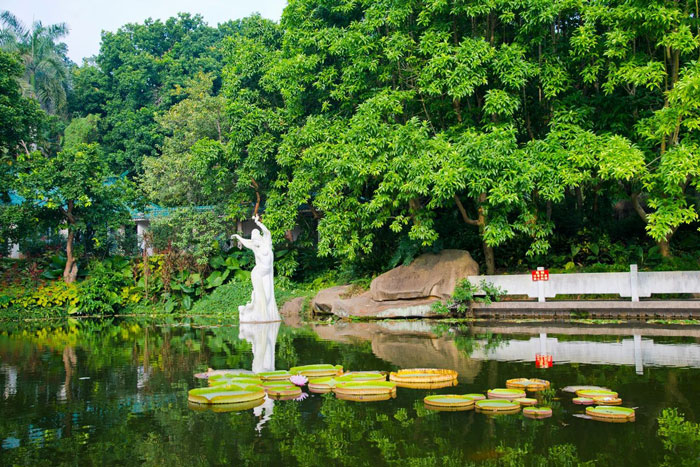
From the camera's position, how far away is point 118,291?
932 inches

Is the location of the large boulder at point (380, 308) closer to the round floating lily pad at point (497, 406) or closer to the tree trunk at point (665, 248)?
the tree trunk at point (665, 248)

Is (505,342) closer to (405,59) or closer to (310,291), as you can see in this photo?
(405,59)

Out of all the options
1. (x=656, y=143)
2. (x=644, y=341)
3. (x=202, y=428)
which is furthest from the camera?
(x=656, y=143)

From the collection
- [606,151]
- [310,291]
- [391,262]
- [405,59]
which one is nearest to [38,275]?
[310,291]

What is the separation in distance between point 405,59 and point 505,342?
9546 millimetres

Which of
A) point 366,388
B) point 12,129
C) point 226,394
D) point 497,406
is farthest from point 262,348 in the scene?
point 12,129

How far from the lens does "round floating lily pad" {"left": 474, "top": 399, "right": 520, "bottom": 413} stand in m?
5.67

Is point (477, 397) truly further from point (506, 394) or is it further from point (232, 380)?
point (232, 380)

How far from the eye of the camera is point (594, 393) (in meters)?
5.96

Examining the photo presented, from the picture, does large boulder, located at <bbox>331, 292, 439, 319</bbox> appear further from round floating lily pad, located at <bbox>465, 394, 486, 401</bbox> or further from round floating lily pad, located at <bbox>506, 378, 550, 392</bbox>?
round floating lily pad, located at <bbox>465, 394, 486, 401</bbox>

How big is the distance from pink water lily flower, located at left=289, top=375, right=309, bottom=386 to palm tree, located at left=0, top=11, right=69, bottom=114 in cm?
3366

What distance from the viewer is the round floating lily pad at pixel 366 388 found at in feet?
21.6

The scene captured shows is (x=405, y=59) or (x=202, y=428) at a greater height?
(x=405, y=59)

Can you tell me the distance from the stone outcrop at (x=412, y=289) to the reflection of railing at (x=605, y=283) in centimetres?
69
